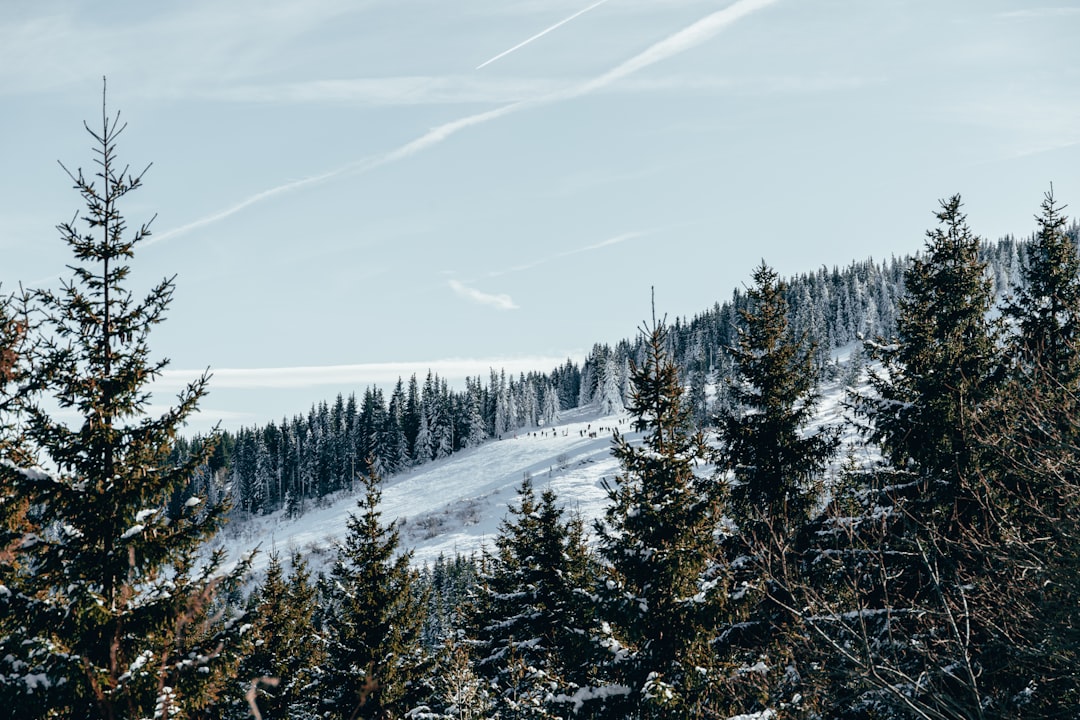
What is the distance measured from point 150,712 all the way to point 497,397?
153163 mm

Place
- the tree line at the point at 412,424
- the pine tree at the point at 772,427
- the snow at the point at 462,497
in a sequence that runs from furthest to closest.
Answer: the tree line at the point at 412,424 → the snow at the point at 462,497 → the pine tree at the point at 772,427

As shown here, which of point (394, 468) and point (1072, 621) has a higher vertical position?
→ point (1072, 621)

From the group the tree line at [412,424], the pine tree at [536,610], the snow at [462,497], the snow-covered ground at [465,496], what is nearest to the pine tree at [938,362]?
the pine tree at [536,610]

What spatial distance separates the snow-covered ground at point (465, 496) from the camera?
93.6 meters

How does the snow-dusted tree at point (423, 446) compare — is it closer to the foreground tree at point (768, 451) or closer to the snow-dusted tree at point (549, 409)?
the snow-dusted tree at point (549, 409)

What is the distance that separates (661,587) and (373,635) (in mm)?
9828

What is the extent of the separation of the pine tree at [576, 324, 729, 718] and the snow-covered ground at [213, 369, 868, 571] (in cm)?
6407

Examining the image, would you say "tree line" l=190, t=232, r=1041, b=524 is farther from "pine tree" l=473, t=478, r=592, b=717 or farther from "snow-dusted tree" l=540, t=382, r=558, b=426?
"pine tree" l=473, t=478, r=592, b=717

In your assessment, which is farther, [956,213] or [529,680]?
[529,680]

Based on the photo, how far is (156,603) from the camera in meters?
9.66

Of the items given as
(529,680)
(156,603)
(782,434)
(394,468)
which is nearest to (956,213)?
(782,434)

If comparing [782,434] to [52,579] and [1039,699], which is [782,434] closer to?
[1039,699]

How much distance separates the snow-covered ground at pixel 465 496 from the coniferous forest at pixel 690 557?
59786 mm

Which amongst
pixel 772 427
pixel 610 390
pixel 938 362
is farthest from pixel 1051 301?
pixel 610 390
